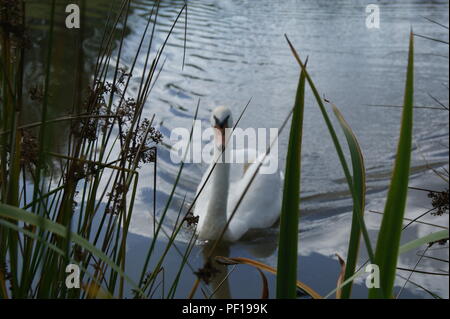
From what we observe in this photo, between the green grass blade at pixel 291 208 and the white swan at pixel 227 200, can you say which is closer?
the green grass blade at pixel 291 208

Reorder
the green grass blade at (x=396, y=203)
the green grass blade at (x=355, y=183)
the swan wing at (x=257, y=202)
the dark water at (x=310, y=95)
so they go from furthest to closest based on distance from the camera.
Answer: the swan wing at (x=257, y=202)
the dark water at (x=310, y=95)
the green grass blade at (x=355, y=183)
the green grass blade at (x=396, y=203)

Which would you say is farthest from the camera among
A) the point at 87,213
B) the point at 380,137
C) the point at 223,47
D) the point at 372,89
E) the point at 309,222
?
the point at 223,47

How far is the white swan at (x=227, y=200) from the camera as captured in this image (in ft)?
13.2

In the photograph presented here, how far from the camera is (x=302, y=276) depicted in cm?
353

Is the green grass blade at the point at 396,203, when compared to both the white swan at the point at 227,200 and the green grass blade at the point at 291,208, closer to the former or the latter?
the green grass blade at the point at 291,208

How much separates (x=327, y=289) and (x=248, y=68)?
17.1 ft

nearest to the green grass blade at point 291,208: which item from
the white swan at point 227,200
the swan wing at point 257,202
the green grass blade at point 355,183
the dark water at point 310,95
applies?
the green grass blade at point 355,183

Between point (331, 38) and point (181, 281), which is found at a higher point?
point (331, 38)

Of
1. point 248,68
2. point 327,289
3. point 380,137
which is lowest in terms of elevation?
point 327,289

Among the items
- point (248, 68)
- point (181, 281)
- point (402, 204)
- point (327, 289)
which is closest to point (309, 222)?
point (327, 289)

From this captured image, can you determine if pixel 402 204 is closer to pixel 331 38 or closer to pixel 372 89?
pixel 372 89

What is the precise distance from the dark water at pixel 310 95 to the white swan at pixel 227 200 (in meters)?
0.13

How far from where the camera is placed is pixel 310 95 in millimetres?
7094

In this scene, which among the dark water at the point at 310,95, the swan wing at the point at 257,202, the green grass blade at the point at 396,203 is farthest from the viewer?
the swan wing at the point at 257,202
